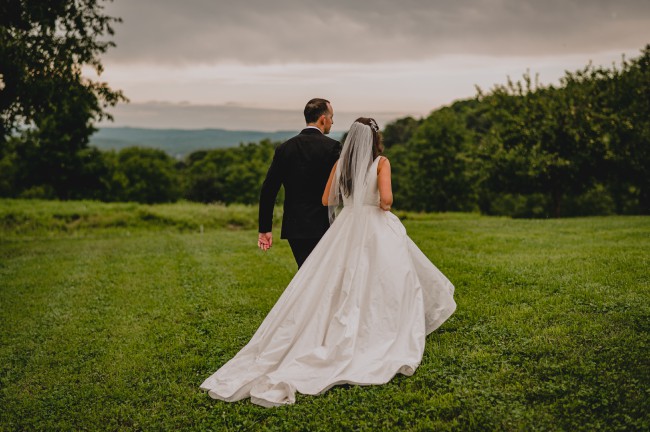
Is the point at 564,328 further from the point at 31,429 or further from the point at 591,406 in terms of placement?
the point at 31,429

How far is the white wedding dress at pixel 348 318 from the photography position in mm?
5637

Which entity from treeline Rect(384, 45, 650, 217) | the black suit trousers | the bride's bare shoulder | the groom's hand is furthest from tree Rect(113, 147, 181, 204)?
the bride's bare shoulder

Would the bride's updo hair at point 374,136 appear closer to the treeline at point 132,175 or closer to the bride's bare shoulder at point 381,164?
Answer: the bride's bare shoulder at point 381,164

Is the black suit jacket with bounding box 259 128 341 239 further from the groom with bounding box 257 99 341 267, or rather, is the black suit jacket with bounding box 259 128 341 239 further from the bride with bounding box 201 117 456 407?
the bride with bounding box 201 117 456 407

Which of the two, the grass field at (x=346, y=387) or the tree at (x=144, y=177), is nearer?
the grass field at (x=346, y=387)

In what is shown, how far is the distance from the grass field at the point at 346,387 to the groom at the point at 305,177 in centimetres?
199

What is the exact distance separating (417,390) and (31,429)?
4.06 meters

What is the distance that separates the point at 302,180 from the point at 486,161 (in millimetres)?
26726

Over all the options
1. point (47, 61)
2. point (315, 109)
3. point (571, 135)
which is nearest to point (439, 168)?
point (571, 135)

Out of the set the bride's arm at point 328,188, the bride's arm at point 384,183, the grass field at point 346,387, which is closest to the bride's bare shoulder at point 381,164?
the bride's arm at point 384,183

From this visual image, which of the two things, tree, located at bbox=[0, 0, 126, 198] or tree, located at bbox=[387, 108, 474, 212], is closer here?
tree, located at bbox=[0, 0, 126, 198]

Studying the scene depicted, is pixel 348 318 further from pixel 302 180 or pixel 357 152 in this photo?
pixel 357 152

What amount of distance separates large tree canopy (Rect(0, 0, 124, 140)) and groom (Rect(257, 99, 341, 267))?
11048 mm

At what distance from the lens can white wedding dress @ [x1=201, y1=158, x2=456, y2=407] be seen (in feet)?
18.5
